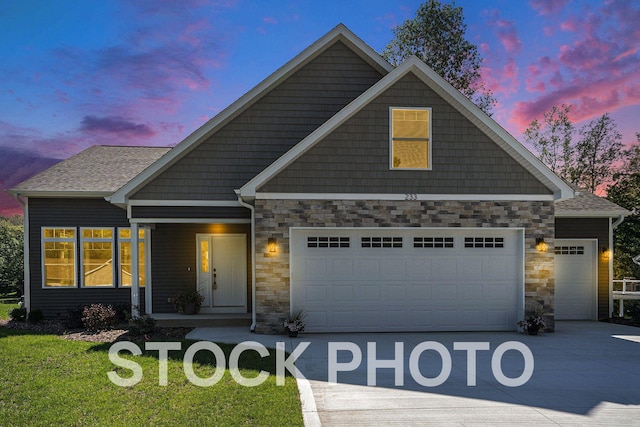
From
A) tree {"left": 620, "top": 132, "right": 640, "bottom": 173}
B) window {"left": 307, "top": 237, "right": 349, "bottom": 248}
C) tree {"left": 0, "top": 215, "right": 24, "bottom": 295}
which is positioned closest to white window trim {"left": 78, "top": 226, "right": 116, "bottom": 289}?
window {"left": 307, "top": 237, "right": 349, "bottom": 248}

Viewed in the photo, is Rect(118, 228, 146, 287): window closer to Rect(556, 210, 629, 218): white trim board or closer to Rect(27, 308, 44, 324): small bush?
Rect(27, 308, 44, 324): small bush

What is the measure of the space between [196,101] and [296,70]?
8.88 m

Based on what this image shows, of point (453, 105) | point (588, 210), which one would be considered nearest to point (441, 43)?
point (588, 210)

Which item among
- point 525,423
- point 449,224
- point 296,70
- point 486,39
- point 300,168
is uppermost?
point 486,39

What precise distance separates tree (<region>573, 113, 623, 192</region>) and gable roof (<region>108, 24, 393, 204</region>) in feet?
69.2

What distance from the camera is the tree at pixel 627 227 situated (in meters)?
23.6

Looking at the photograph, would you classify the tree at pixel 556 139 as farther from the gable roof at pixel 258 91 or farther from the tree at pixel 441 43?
the gable roof at pixel 258 91

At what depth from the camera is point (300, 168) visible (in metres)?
9.99

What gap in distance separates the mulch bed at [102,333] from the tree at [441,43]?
1900cm

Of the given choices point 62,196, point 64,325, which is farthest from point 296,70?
point 64,325

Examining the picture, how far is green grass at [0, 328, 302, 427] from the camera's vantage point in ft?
16.1

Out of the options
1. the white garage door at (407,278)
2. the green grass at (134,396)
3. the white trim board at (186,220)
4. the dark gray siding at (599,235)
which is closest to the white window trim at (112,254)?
the white trim board at (186,220)

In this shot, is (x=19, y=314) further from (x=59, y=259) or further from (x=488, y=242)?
(x=488, y=242)

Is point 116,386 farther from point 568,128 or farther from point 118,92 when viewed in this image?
point 568,128
